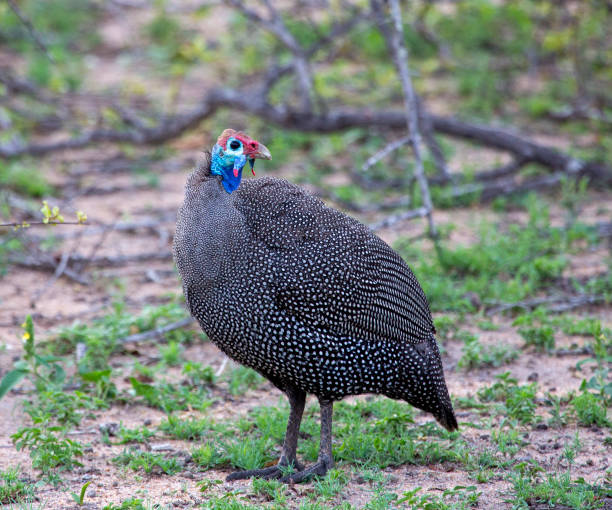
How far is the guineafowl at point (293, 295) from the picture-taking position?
130 inches

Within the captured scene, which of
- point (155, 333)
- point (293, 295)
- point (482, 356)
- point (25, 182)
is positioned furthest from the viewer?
point (25, 182)

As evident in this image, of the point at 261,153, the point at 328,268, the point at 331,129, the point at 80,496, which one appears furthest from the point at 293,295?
the point at 331,129

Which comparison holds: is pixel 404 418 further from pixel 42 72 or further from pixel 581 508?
pixel 42 72

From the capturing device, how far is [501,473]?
135 inches

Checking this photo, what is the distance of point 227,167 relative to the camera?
3393mm

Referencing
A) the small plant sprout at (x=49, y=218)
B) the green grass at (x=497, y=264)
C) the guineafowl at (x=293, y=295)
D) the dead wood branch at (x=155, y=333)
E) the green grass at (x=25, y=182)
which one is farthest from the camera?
the green grass at (x=25, y=182)

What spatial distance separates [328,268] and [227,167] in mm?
585

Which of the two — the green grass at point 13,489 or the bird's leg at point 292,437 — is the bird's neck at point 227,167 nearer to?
the bird's leg at point 292,437

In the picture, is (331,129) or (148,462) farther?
(331,129)

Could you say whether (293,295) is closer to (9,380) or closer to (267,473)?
(267,473)

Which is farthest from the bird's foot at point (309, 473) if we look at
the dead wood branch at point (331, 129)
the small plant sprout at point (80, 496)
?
the dead wood branch at point (331, 129)

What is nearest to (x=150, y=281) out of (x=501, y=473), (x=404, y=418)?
(x=404, y=418)

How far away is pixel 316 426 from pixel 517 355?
4.26ft

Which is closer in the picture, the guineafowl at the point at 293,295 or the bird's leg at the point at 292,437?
the guineafowl at the point at 293,295
